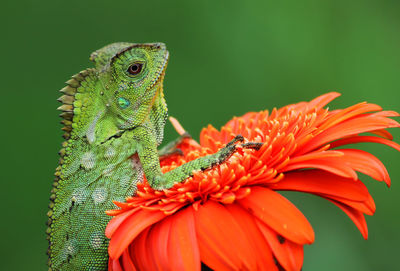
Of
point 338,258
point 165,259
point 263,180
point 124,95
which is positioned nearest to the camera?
point 165,259

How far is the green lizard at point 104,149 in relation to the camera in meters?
1.49

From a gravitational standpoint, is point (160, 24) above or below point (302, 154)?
above

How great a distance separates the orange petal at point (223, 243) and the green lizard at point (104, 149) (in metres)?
0.29

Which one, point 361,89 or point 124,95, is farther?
point 361,89

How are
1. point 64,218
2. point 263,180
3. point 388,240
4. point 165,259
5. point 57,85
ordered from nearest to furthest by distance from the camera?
1. point 165,259
2. point 263,180
3. point 64,218
4. point 388,240
5. point 57,85

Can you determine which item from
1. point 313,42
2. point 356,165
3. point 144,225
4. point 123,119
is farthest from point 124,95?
point 313,42

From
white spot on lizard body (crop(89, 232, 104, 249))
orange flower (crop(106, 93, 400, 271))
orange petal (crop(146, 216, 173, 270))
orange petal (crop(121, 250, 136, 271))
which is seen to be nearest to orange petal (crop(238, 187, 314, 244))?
orange flower (crop(106, 93, 400, 271))

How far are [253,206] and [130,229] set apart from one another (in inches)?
12.7

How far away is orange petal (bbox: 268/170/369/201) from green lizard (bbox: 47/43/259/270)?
0.24 metres

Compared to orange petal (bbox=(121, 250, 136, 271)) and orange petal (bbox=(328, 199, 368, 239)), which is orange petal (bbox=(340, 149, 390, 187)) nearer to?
orange petal (bbox=(328, 199, 368, 239))

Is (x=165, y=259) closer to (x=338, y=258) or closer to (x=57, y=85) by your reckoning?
(x=338, y=258)

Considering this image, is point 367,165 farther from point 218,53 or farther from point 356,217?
point 218,53

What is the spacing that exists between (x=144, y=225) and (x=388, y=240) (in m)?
1.28

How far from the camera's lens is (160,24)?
2.80 metres
